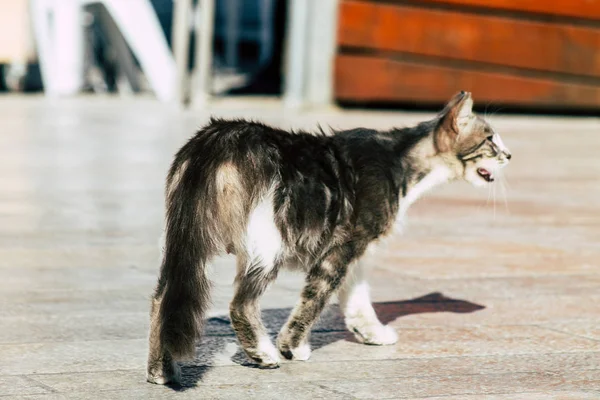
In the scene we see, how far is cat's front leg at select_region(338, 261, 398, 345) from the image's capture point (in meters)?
5.07

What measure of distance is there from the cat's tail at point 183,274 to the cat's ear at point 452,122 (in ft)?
4.24

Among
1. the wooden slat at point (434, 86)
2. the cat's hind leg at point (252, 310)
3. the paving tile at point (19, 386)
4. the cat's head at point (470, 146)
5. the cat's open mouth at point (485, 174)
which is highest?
the cat's head at point (470, 146)

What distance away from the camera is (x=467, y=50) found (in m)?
19.5

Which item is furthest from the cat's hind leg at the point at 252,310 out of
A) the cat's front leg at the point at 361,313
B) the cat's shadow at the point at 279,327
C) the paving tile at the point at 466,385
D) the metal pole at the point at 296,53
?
the metal pole at the point at 296,53

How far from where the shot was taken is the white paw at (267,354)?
455cm

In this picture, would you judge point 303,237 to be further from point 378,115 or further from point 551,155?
point 378,115

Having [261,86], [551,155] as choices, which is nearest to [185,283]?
[551,155]

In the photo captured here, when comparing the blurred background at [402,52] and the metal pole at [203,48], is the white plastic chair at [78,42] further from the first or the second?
the metal pole at [203,48]

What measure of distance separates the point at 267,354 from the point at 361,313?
2.28 feet

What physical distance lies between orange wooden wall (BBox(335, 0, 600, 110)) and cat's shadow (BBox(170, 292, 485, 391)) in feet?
43.9

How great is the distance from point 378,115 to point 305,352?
14.1m

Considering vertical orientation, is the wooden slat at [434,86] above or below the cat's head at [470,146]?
below

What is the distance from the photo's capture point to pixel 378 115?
737 inches

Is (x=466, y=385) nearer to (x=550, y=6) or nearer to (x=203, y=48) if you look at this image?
(x=203, y=48)
